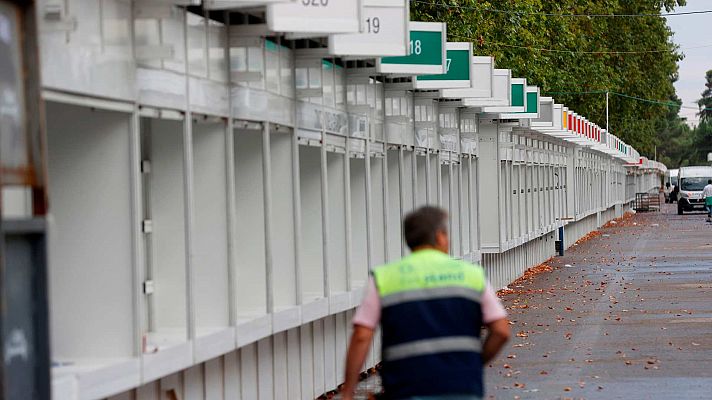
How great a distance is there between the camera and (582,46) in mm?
59281

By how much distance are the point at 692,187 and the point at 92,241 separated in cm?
7441

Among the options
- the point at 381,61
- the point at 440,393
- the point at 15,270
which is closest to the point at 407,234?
the point at 440,393

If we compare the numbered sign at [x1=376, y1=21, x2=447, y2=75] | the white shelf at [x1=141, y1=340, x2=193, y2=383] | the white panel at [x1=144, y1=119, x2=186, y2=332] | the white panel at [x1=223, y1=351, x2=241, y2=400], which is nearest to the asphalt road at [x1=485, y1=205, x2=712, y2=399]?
the numbered sign at [x1=376, y1=21, x2=447, y2=75]

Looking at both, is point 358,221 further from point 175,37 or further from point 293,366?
point 175,37

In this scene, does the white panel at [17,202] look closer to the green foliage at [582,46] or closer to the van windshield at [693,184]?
the green foliage at [582,46]

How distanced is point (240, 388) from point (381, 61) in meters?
4.72

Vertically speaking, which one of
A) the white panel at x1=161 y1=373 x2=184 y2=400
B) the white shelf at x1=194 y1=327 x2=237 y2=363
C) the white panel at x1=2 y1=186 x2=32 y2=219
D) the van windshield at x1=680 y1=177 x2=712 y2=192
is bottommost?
the van windshield at x1=680 y1=177 x2=712 y2=192

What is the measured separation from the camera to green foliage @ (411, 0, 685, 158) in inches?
1507

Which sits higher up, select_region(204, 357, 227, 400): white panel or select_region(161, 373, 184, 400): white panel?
select_region(161, 373, 184, 400): white panel

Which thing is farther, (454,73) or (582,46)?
(582,46)

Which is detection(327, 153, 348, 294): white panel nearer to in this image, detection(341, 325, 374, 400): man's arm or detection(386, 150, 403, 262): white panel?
detection(386, 150, 403, 262): white panel

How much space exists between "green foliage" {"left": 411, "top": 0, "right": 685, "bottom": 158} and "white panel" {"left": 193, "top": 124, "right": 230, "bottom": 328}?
2403cm

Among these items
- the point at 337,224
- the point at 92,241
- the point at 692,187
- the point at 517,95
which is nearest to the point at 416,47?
the point at 337,224

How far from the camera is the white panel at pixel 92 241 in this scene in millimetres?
8461
